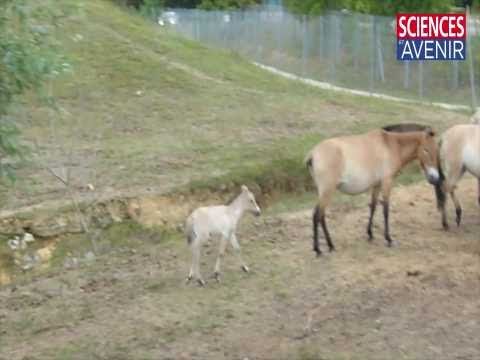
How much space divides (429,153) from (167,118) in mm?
7584

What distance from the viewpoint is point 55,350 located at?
8.59 m

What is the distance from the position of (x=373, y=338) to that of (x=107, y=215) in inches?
215

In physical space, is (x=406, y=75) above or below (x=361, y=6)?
below

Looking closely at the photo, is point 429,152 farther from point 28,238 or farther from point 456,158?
point 28,238

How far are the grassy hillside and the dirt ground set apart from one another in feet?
9.50

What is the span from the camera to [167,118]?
57.4ft

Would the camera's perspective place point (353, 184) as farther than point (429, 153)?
No

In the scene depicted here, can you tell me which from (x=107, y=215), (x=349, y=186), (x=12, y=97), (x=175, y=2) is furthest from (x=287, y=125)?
(x=175, y=2)

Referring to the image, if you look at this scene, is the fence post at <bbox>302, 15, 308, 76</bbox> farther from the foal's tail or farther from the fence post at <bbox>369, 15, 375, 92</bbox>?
the foal's tail

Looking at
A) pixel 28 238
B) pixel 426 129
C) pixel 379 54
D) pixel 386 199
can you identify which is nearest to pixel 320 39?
pixel 379 54

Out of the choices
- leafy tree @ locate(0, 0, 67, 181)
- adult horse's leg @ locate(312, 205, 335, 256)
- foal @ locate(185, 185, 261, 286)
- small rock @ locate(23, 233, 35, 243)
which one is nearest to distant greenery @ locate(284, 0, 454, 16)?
small rock @ locate(23, 233, 35, 243)

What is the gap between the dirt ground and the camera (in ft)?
27.0

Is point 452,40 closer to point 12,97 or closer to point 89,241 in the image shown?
point 89,241

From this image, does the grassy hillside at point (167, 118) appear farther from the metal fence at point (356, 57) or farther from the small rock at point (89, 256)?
the metal fence at point (356, 57)
